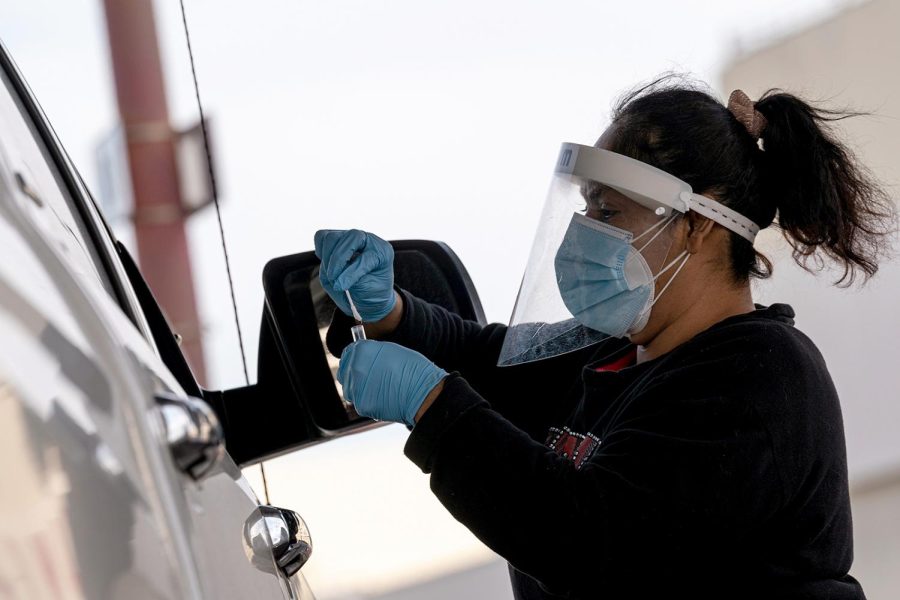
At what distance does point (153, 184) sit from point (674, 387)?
407cm

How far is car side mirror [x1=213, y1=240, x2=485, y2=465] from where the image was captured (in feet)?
4.30

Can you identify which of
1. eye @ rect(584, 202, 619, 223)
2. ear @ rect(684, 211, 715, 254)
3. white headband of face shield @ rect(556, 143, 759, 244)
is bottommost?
ear @ rect(684, 211, 715, 254)

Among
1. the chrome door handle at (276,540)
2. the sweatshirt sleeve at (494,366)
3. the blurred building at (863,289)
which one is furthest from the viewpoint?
the blurred building at (863,289)

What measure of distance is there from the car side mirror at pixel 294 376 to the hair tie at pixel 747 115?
471 millimetres

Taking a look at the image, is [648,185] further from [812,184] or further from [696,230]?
[812,184]

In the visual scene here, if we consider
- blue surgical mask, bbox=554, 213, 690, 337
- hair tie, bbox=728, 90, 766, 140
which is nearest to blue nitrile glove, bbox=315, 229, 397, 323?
blue surgical mask, bbox=554, 213, 690, 337

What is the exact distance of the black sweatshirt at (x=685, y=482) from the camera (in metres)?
1.21

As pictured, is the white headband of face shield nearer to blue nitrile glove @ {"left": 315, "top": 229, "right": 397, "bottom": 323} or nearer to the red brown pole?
blue nitrile glove @ {"left": 315, "top": 229, "right": 397, "bottom": 323}

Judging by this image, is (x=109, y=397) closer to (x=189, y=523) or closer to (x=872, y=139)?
(x=189, y=523)

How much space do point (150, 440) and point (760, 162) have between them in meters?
1.21

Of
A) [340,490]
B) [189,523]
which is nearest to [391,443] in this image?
[340,490]

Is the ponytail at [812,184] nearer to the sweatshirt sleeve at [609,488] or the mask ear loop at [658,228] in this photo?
the mask ear loop at [658,228]

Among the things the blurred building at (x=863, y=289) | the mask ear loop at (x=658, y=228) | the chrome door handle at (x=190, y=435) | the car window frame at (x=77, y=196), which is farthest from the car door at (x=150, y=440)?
the blurred building at (x=863, y=289)

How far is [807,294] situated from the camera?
5641mm
